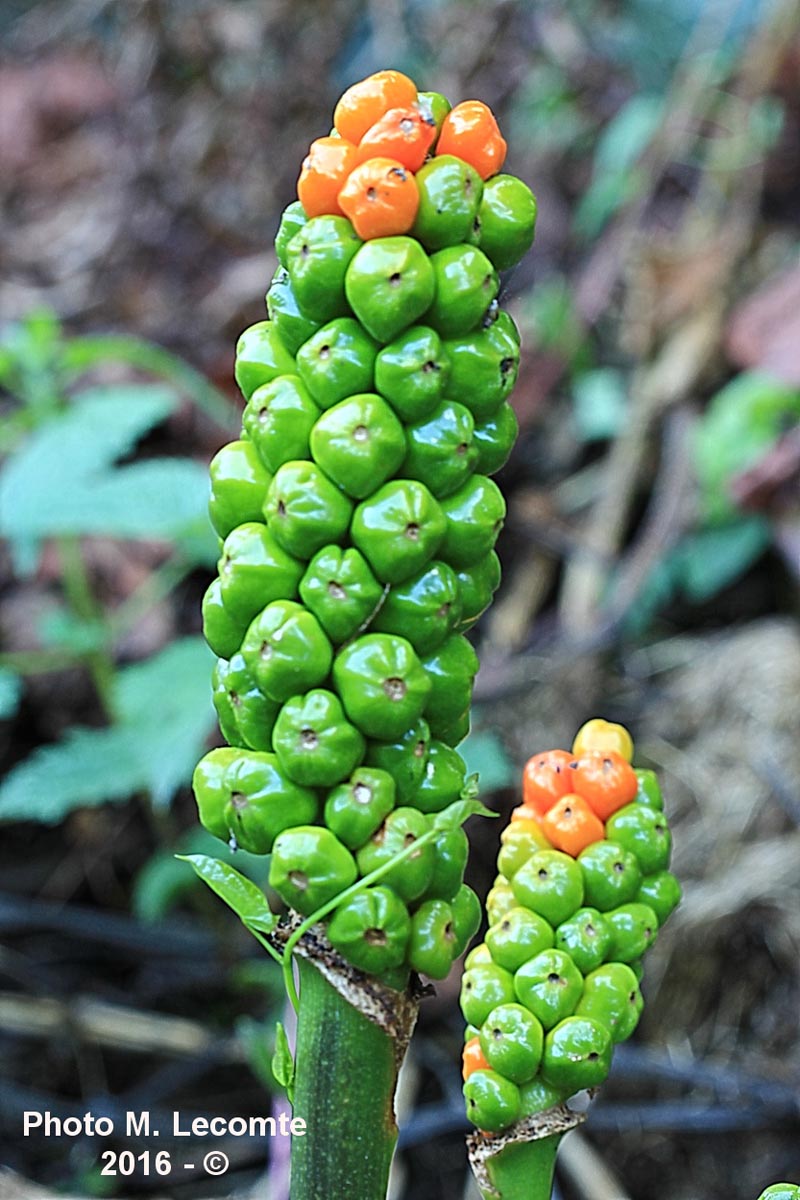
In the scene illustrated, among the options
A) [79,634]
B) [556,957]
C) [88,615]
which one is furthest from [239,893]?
[88,615]

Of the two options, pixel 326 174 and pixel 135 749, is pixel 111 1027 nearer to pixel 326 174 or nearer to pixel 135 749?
pixel 135 749

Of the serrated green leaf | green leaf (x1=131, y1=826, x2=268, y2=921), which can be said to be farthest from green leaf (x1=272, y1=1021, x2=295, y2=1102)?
green leaf (x1=131, y1=826, x2=268, y2=921)

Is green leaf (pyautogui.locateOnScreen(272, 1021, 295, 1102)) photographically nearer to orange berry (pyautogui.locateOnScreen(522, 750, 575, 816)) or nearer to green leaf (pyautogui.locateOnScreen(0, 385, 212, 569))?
orange berry (pyautogui.locateOnScreen(522, 750, 575, 816))

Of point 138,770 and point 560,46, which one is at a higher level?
point 560,46

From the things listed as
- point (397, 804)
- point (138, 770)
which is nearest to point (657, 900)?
point (397, 804)

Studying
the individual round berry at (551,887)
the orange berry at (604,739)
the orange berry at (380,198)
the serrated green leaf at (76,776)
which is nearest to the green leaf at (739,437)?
the serrated green leaf at (76,776)

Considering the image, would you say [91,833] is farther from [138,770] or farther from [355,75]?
[355,75]
